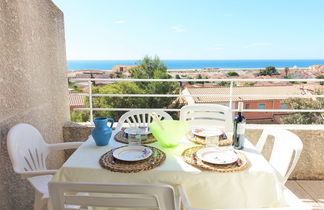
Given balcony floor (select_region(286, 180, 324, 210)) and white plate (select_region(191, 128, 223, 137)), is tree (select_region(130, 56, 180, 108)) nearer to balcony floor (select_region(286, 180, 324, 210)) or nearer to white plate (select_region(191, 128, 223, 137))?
balcony floor (select_region(286, 180, 324, 210))

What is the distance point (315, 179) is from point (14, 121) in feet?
9.18

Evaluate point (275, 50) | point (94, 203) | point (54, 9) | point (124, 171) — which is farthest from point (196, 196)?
point (275, 50)

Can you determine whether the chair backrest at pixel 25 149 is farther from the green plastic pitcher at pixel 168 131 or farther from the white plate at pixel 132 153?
the green plastic pitcher at pixel 168 131

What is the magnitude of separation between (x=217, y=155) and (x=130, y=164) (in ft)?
1.52

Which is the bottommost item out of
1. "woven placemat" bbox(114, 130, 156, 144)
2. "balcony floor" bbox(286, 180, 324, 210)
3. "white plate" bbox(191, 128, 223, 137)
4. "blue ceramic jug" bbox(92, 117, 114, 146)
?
"balcony floor" bbox(286, 180, 324, 210)

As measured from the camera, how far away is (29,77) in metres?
1.75

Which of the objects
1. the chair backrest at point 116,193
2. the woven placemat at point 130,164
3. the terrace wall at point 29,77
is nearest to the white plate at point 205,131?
the woven placemat at point 130,164

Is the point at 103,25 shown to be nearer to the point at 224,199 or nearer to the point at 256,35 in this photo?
the point at 256,35

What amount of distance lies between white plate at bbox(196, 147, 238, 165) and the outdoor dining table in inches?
3.4

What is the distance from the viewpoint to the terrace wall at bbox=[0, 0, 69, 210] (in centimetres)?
147

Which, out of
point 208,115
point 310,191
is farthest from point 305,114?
point 208,115

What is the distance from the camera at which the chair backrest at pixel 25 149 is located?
4.43 feet

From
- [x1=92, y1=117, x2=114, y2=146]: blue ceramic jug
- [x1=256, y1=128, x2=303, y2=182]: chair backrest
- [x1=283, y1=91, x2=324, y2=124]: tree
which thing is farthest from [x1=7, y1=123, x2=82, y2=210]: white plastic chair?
[x1=283, y1=91, x2=324, y2=124]: tree

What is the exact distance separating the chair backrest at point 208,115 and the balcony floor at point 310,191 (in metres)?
0.95
